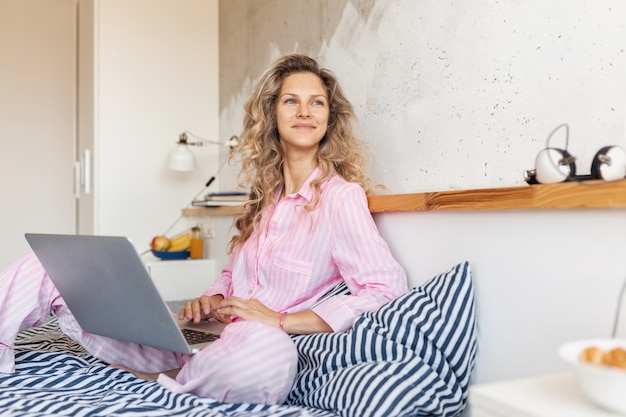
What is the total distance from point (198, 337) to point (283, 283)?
0.86ft

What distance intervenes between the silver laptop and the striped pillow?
0.28m

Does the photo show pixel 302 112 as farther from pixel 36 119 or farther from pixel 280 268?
pixel 36 119

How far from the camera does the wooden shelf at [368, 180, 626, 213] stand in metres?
1.08

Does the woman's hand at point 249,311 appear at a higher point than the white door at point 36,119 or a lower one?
lower

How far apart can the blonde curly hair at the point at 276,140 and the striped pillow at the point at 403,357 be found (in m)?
0.52

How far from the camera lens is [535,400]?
2.60 ft

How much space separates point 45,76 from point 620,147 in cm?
360

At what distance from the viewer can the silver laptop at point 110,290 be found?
126 cm

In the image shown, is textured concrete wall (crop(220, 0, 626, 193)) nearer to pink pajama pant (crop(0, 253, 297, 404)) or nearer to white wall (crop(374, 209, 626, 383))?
white wall (crop(374, 209, 626, 383))

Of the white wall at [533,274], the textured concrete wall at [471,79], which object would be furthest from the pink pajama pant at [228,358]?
the textured concrete wall at [471,79]

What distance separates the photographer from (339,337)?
4.66 feet

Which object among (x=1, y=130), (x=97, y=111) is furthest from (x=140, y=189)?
(x=1, y=130)

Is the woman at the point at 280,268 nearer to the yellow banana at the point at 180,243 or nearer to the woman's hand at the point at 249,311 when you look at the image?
the woman's hand at the point at 249,311

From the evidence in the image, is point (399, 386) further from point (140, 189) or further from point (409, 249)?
point (140, 189)
